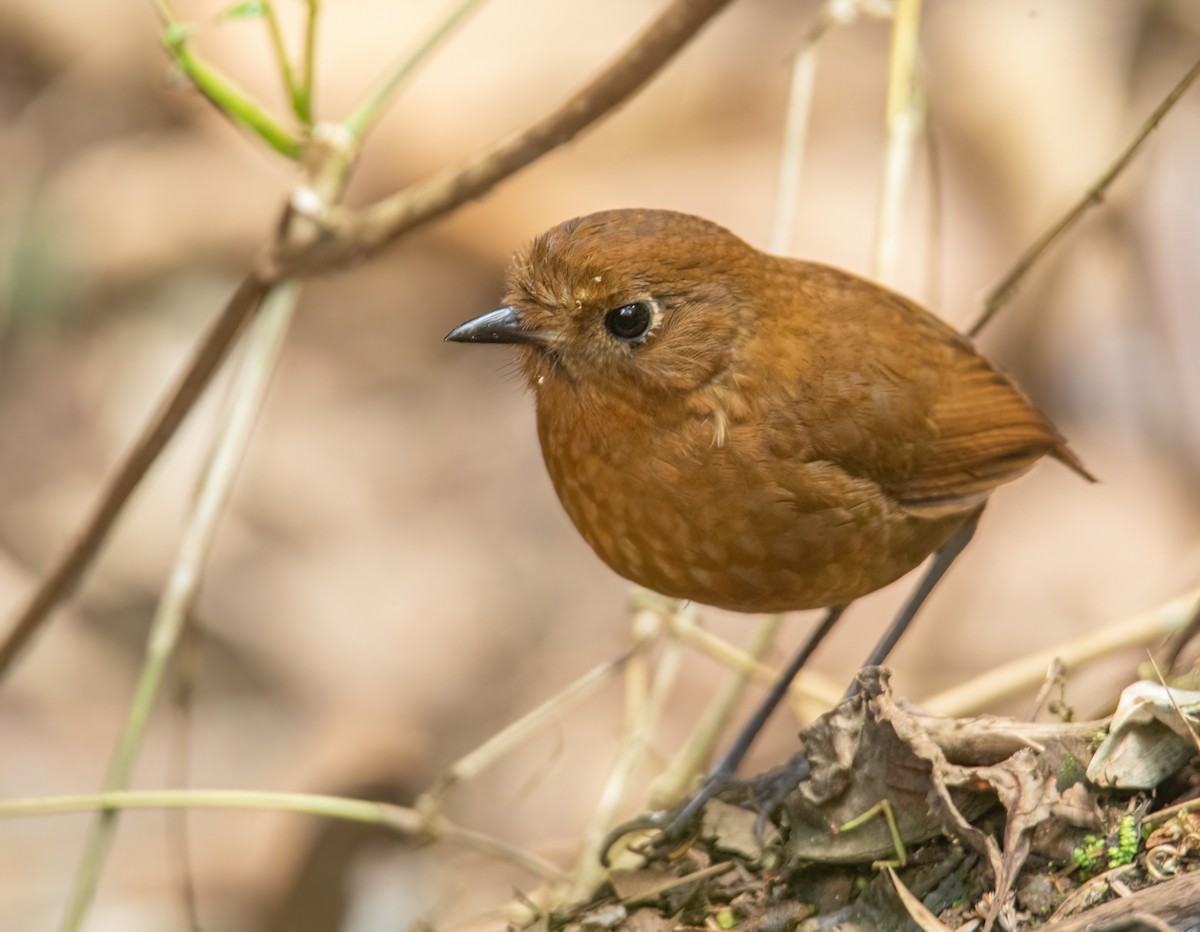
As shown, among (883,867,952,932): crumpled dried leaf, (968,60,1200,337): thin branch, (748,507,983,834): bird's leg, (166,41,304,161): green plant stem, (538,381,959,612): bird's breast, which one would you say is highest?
(166,41,304,161): green plant stem

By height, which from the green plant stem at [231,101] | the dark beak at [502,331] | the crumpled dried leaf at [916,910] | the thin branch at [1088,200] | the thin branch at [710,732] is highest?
the green plant stem at [231,101]

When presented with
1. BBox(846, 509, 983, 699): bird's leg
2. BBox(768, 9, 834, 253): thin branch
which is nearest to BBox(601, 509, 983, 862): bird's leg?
BBox(846, 509, 983, 699): bird's leg

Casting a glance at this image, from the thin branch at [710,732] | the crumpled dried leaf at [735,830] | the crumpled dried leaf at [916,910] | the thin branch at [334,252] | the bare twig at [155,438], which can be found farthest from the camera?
the thin branch at [710,732]

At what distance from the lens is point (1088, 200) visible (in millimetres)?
3043

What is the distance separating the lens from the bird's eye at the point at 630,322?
2609 mm

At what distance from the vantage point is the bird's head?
2559mm

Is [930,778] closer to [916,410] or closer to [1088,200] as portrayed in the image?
[916,410]

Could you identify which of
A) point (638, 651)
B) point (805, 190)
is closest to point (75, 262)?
point (805, 190)

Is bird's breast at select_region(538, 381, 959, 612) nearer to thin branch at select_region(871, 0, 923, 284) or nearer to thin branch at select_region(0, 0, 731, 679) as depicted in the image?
thin branch at select_region(0, 0, 731, 679)

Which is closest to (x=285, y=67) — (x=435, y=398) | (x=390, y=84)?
(x=390, y=84)

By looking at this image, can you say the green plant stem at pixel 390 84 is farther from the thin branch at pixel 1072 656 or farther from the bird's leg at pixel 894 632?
the thin branch at pixel 1072 656

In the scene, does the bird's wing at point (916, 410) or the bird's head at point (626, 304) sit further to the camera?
the bird's wing at point (916, 410)

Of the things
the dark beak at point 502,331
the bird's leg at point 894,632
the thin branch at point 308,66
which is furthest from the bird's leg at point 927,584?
the thin branch at point 308,66

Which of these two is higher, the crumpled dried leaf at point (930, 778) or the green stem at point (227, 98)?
the green stem at point (227, 98)
